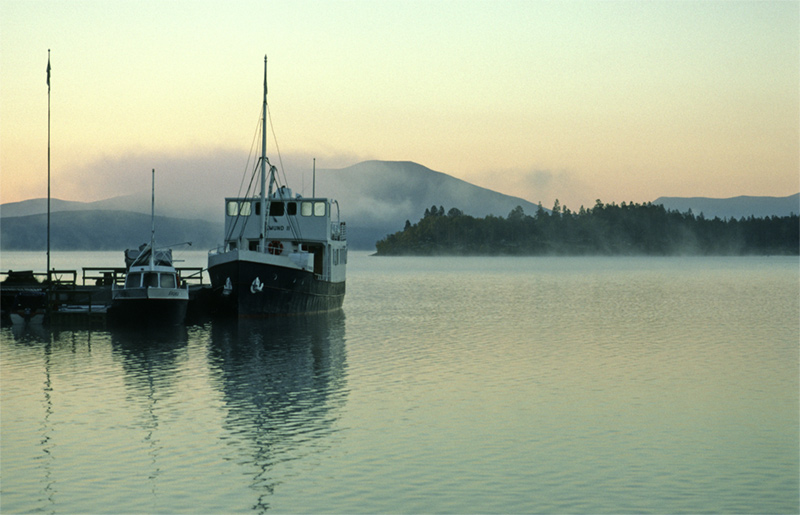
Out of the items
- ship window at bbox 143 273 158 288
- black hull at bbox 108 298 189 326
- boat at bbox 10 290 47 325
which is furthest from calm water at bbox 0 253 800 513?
boat at bbox 10 290 47 325

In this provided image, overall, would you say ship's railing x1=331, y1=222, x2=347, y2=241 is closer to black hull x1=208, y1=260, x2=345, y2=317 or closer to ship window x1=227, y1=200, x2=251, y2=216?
ship window x1=227, y1=200, x2=251, y2=216

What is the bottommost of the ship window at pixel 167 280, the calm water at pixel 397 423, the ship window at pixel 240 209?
the calm water at pixel 397 423

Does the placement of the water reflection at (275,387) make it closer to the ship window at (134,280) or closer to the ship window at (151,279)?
the ship window at (151,279)

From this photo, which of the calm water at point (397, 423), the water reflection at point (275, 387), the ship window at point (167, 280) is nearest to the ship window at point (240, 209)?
the water reflection at point (275, 387)

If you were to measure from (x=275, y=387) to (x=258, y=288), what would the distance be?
71.9 ft

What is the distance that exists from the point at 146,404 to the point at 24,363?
477 inches

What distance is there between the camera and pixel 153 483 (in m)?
17.6

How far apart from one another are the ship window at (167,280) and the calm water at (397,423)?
284 centimetres

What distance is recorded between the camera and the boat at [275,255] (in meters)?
50.1

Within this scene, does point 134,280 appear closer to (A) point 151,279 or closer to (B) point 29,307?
(A) point 151,279

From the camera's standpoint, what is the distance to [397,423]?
2359 cm

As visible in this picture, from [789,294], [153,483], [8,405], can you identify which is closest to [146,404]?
[8,405]

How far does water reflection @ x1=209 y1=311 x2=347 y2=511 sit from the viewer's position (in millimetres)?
20375

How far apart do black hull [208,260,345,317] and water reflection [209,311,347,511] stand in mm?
1004
